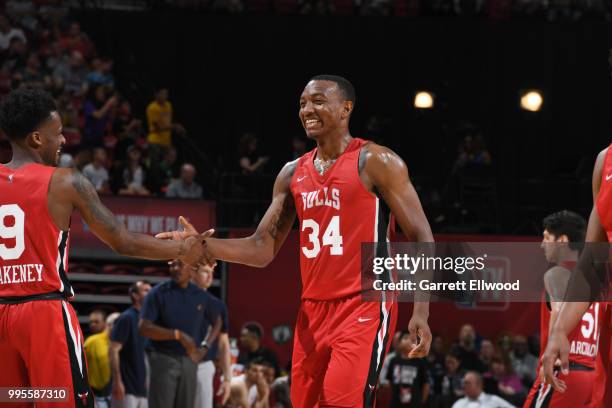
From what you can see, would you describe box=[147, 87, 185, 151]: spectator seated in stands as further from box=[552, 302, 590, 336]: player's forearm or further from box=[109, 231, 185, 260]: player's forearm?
box=[552, 302, 590, 336]: player's forearm

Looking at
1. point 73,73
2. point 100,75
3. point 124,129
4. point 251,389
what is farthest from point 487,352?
point 73,73

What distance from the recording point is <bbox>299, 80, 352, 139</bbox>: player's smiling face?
6.00 meters

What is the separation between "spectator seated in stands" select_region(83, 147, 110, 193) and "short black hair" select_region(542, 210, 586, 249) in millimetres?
8549

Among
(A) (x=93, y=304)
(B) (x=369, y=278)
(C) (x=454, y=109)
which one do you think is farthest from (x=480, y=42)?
(B) (x=369, y=278)

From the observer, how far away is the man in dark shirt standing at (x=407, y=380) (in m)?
12.1

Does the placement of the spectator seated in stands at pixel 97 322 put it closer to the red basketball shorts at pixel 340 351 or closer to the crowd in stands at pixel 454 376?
the crowd in stands at pixel 454 376

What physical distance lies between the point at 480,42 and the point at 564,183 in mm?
4034

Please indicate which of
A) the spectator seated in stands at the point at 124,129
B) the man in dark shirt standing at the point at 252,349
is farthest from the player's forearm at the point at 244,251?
the spectator seated in stands at the point at 124,129

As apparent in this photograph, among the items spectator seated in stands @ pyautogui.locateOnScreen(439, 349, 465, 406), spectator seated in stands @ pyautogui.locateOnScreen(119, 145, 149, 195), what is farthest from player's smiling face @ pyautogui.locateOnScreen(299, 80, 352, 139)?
spectator seated in stands @ pyautogui.locateOnScreen(119, 145, 149, 195)

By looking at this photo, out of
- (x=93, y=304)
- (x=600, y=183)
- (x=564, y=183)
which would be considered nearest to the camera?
(x=600, y=183)

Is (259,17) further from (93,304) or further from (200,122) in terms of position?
(93,304)

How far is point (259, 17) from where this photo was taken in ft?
60.0

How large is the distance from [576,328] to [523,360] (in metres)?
7.61

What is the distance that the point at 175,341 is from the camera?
10.6m
